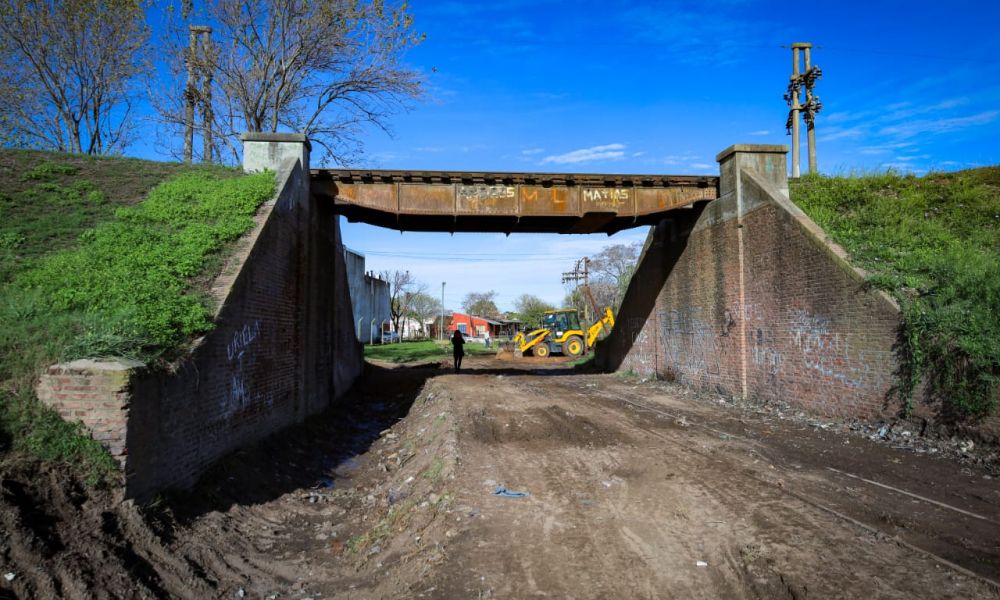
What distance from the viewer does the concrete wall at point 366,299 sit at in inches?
1788

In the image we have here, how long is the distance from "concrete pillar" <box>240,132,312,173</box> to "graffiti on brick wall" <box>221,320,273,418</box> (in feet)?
17.3

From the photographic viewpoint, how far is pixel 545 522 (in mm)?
5461

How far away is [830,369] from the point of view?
10125mm

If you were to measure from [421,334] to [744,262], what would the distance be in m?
69.4

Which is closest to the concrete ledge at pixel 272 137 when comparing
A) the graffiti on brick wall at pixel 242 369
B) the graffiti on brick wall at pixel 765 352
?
the graffiti on brick wall at pixel 242 369

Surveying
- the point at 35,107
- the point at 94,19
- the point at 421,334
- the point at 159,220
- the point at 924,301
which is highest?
the point at 94,19

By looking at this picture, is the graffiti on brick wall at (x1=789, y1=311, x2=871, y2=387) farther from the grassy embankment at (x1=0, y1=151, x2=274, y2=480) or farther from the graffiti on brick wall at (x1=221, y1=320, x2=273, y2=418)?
the grassy embankment at (x1=0, y1=151, x2=274, y2=480)

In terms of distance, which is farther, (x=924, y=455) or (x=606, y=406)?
(x=606, y=406)

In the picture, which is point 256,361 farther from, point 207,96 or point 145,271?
point 207,96

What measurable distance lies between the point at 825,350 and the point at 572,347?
2218cm

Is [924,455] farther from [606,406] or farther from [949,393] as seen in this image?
[606,406]

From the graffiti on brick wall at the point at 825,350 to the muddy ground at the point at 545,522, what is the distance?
3.34 ft

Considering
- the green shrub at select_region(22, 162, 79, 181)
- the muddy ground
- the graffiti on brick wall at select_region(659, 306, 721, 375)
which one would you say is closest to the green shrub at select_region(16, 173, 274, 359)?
the muddy ground

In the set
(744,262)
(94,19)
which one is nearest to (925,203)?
(744,262)
